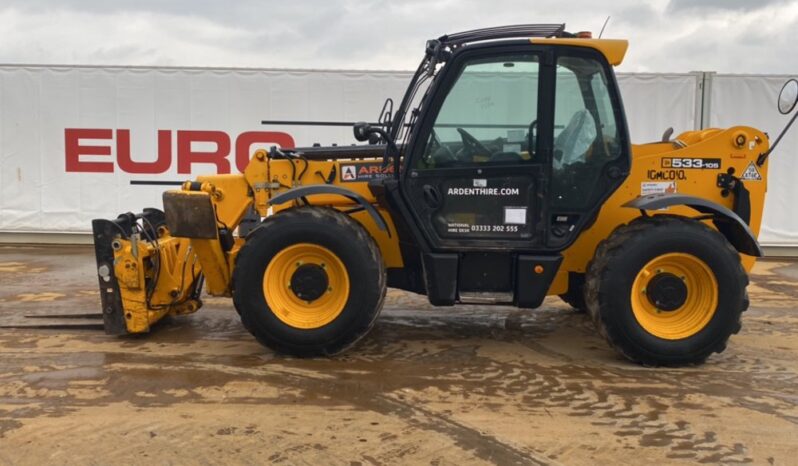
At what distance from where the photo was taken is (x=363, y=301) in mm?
4578

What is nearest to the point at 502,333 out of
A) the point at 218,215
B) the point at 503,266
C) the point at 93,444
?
the point at 503,266

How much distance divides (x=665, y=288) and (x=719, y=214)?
712 millimetres

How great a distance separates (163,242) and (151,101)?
5878 mm

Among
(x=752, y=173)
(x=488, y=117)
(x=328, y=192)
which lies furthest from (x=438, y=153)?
(x=752, y=173)

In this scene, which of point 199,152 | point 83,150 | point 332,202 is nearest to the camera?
point 332,202

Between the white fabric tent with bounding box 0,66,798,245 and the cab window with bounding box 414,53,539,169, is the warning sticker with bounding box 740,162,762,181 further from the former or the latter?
the white fabric tent with bounding box 0,66,798,245

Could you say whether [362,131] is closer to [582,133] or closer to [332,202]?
[332,202]

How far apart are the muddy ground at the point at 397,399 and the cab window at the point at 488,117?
1485 millimetres

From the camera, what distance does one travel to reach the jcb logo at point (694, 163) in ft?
16.1

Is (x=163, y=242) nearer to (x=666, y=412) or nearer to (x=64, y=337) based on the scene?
(x=64, y=337)

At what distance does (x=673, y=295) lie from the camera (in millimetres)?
4547

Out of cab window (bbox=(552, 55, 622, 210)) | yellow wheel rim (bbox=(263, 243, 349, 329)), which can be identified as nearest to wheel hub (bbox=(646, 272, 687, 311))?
cab window (bbox=(552, 55, 622, 210))

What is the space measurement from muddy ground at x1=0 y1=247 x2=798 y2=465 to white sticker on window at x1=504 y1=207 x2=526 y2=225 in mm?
1008

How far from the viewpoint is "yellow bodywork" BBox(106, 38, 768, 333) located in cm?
489
